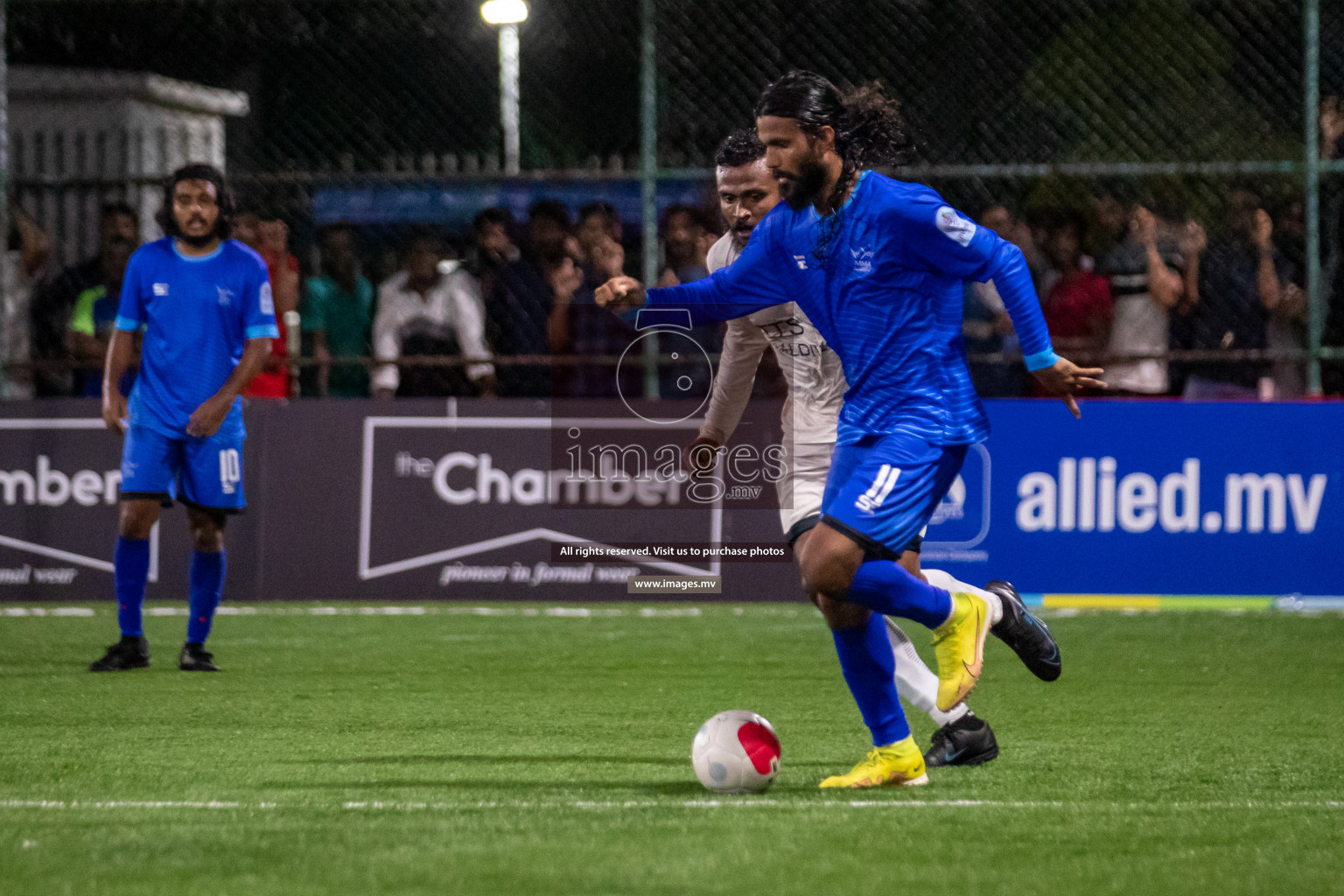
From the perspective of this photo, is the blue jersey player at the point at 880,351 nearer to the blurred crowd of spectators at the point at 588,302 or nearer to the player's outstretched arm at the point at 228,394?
the player's outstretched arm at the point at 228,394

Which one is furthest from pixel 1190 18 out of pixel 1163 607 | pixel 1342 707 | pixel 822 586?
pixel 822 586

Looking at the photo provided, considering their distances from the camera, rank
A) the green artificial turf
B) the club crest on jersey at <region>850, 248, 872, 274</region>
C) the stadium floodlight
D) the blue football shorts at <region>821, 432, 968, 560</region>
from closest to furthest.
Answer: the green artificial turf < the blue football shorts at <region>821, 432, 968, 560</region> < the club crest on jersey at <region>850, 248, 872, 274</region> < the stadium floodlight

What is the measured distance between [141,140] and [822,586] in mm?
11039

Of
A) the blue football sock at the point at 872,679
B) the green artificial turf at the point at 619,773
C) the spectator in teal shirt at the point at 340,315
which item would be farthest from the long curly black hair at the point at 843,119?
the spectator in teal shirt at the point at 340,315

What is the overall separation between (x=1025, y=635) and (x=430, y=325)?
634cm

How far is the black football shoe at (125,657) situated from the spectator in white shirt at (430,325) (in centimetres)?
332

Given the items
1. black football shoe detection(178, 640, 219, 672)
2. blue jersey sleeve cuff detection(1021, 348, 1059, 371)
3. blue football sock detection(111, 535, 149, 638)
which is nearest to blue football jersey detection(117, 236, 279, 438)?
blue football sock detection(111, 535, 149, 638)

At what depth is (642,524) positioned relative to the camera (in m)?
10.7

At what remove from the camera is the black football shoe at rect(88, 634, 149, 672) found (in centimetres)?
801

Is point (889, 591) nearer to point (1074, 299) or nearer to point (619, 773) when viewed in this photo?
point (619, 773)

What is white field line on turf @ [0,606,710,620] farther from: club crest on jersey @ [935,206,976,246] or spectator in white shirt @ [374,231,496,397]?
club crest on jersey @ [935,206,976,246]

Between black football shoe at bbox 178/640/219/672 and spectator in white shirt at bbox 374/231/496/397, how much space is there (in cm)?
329

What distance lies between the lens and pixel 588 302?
1093 centimetres

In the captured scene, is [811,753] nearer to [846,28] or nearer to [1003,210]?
[1003,210]
